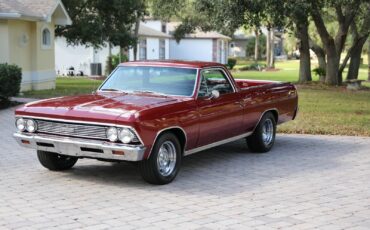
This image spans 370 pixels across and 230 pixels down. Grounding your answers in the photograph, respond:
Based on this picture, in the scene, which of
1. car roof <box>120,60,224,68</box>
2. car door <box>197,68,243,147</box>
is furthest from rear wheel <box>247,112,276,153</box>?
car roof <box>120,60,224,68</box>

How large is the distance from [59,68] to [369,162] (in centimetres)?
3538

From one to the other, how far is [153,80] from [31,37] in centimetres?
1502

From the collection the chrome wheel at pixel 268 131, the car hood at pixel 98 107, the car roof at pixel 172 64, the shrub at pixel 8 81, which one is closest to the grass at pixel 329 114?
the chrome wheel at pixel 268 131

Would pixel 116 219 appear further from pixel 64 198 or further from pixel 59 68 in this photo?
pixel 59 68

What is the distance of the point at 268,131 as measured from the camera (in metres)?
10.2

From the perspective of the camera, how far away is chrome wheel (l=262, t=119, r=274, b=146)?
10.0 metres

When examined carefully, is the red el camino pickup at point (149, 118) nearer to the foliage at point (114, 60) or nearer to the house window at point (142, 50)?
the foliage at point (114, 60)

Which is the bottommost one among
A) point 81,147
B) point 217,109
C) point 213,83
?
point 81,147

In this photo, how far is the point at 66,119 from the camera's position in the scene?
718cm

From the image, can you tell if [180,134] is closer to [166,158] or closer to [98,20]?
[166,158]

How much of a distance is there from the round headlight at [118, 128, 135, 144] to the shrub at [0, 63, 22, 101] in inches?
402

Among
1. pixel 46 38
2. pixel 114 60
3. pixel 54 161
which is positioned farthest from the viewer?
pixel 114 60

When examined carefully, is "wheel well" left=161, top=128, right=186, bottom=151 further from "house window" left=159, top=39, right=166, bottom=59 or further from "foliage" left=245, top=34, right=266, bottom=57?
"foliage" left=245, top=34, right=266, bottom=57

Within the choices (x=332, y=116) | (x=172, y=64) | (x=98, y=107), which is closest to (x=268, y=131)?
(x=172, y=64)
